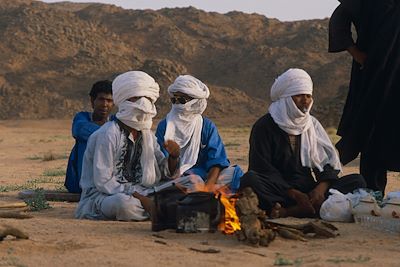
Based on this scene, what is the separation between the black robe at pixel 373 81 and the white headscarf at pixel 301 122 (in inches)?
13.3

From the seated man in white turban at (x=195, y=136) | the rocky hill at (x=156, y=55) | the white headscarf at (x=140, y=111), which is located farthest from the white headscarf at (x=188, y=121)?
the rocky hill at (x=156, y=55)

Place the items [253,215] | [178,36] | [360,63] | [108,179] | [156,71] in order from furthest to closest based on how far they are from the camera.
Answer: [178,36]
[156,71]
[360,63]
[108,179]
[253,215]

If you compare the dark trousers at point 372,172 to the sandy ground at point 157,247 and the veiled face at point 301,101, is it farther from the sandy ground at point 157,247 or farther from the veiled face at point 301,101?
the sandy ground at point 157,247

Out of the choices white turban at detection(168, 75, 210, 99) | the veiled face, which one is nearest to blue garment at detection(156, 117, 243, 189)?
white turban at detection(168, 75, 210, 99)

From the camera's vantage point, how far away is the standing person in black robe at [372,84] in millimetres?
7852

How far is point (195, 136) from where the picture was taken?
27.5 ft

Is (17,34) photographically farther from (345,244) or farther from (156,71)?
(345,244)

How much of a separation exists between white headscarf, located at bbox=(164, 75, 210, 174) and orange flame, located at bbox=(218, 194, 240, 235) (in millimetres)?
2000

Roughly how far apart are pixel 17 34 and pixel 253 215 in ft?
173

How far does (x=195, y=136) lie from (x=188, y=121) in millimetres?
167

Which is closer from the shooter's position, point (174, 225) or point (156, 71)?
point (174, 225)

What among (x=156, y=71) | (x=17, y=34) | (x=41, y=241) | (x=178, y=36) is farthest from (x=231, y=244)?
(x=178, y=36)

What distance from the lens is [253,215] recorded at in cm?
590

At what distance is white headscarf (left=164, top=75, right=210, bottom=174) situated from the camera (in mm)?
8352
